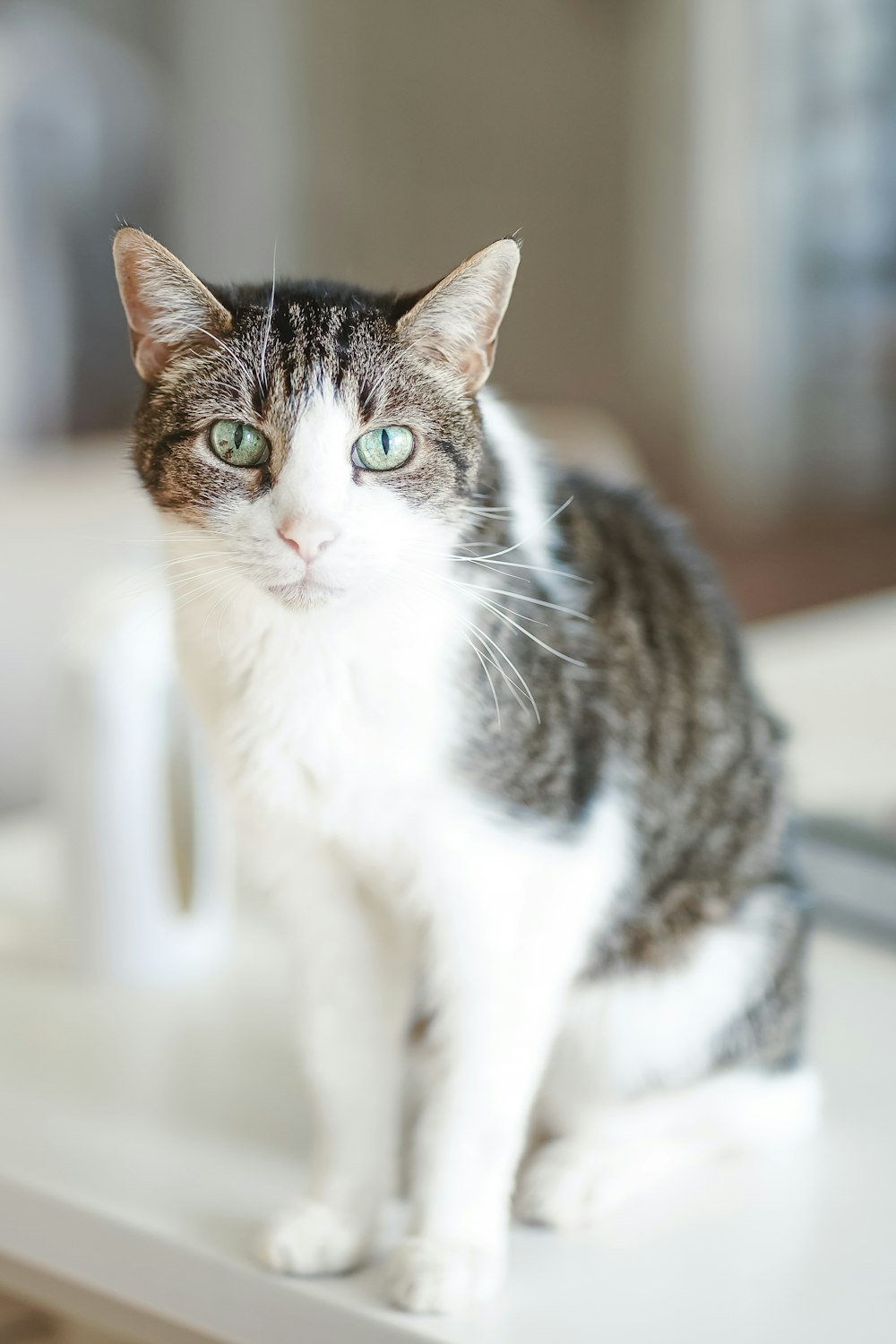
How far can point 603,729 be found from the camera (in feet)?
2.72

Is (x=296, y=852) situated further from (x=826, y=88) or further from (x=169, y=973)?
(x=826, y=88)

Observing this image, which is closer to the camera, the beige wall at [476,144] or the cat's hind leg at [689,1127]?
the cat's hind leg at [689,1127]

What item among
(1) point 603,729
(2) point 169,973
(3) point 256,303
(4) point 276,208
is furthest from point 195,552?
(4) point 276,208

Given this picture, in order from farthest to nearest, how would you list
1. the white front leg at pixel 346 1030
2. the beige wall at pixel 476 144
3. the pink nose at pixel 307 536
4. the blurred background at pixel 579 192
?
the beige wall at pixel 476 144
the blurred background at pixel 579 192
the white front leg at pixel 346 1030
the pink nose at pixel 307 536

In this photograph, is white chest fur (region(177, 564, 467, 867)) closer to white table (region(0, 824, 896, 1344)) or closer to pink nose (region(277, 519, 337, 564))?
pink nose (region(277, 519, 337, 564))

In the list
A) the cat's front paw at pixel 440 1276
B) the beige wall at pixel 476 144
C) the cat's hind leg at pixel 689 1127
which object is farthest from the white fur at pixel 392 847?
the beige wall at pixel 476 144

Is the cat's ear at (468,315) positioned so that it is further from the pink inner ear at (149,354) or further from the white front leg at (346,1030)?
the white front leg at (346,1030)

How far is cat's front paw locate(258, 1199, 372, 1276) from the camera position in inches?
29.3

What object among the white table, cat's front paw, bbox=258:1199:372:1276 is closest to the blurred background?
the white table

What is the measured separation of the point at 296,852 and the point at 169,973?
1.22 ft

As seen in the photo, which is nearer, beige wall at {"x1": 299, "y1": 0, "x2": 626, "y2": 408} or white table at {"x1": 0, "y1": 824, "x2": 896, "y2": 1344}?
white table at {"x1": 0, "y1": 824, "x2": 896, "y2": 1344}

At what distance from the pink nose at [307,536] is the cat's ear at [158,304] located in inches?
4.4

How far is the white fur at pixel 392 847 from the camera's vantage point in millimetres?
717

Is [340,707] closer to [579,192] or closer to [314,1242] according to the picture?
[314,1242]
